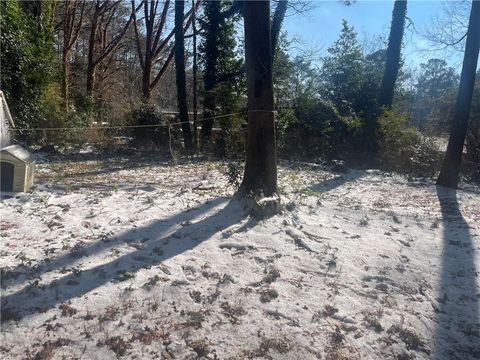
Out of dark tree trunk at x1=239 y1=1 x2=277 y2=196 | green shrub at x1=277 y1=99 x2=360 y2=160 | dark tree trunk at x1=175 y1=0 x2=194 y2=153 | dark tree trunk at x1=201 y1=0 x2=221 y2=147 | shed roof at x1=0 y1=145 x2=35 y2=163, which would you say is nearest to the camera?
shed roof at x1=0 y1=145 x2=35 y2=163

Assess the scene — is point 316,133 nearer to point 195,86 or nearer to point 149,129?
point 149,129

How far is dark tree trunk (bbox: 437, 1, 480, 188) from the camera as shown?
923cm

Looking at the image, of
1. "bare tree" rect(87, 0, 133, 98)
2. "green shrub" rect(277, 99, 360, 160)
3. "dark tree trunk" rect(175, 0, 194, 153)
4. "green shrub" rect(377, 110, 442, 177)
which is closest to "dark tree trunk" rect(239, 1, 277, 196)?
"green shrub" rect(277, 99, 360, 160)

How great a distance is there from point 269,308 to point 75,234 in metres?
2.09

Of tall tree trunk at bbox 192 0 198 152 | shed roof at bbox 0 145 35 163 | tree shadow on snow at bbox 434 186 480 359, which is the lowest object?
tree shadow on snow at bbox 434 186 480 359

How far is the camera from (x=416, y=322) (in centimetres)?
329

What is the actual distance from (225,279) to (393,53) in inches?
477

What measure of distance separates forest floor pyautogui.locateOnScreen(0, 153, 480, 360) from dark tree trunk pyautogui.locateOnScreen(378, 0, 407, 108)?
26.7 ft

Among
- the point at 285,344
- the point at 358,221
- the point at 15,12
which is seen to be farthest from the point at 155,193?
the point at 15,12

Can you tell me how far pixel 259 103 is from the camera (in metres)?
5.35

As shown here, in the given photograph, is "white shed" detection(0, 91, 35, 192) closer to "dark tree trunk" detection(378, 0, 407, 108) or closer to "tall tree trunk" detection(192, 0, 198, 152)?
"tall tree trunk" detection(192, 0, 198, 152)

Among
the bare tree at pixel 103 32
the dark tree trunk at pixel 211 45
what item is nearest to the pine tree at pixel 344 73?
the dark tree trunk at pixel 211 45

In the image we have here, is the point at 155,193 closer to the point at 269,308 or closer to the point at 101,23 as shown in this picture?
the point at 269,308

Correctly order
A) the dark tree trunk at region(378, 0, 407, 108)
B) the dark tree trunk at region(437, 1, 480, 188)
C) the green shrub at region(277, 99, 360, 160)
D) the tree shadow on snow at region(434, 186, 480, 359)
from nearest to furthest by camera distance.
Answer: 1. the tree shadow on snow at region(434, 186, 480, 359)
2. the dark tree trunk at region(437, 1, 480, 188)
3. the green shrub at region(277, 99, 360, 160)
4. the dark tree trunk at region(378, 0, 407, 108)
